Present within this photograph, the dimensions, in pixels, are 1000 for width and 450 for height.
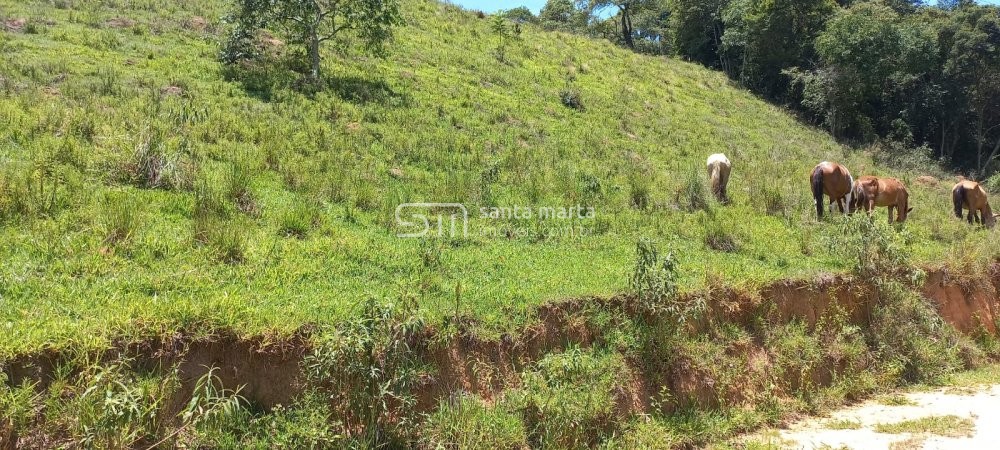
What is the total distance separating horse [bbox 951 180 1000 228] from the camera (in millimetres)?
14476

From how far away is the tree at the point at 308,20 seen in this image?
46.5ft

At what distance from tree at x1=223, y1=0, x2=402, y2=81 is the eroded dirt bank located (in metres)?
11.0

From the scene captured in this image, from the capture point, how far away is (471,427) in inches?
199

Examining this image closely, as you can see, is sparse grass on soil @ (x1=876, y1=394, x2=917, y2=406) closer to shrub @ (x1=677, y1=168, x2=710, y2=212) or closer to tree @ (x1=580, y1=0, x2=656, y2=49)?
shrub @ (x1=677, y1=168, x2=710, y2=212)

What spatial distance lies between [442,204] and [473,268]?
2410mm

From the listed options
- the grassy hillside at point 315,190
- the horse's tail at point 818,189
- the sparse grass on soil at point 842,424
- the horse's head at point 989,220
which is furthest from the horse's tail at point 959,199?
the sparse grass on soil at point 842,424

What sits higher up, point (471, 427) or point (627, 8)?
point (627, 8)

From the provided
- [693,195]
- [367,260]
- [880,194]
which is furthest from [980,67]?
[367,260]

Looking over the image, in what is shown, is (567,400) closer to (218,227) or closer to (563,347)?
(563,347)

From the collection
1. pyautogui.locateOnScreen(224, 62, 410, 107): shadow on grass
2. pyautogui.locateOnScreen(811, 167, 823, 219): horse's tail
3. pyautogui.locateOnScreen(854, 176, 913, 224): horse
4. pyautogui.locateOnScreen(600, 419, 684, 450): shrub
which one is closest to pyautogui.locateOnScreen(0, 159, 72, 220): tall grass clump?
pyautogui.locateOnScreen(224, 62, 410, 107): shadow on grass

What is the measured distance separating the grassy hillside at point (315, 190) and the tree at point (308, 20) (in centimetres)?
77

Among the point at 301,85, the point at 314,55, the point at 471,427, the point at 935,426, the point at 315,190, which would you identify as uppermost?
the point at 314,55

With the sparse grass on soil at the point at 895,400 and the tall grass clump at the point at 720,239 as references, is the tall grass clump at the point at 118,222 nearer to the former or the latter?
the tall grass clump at the point at 720,239

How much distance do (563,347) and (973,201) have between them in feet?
48.5
